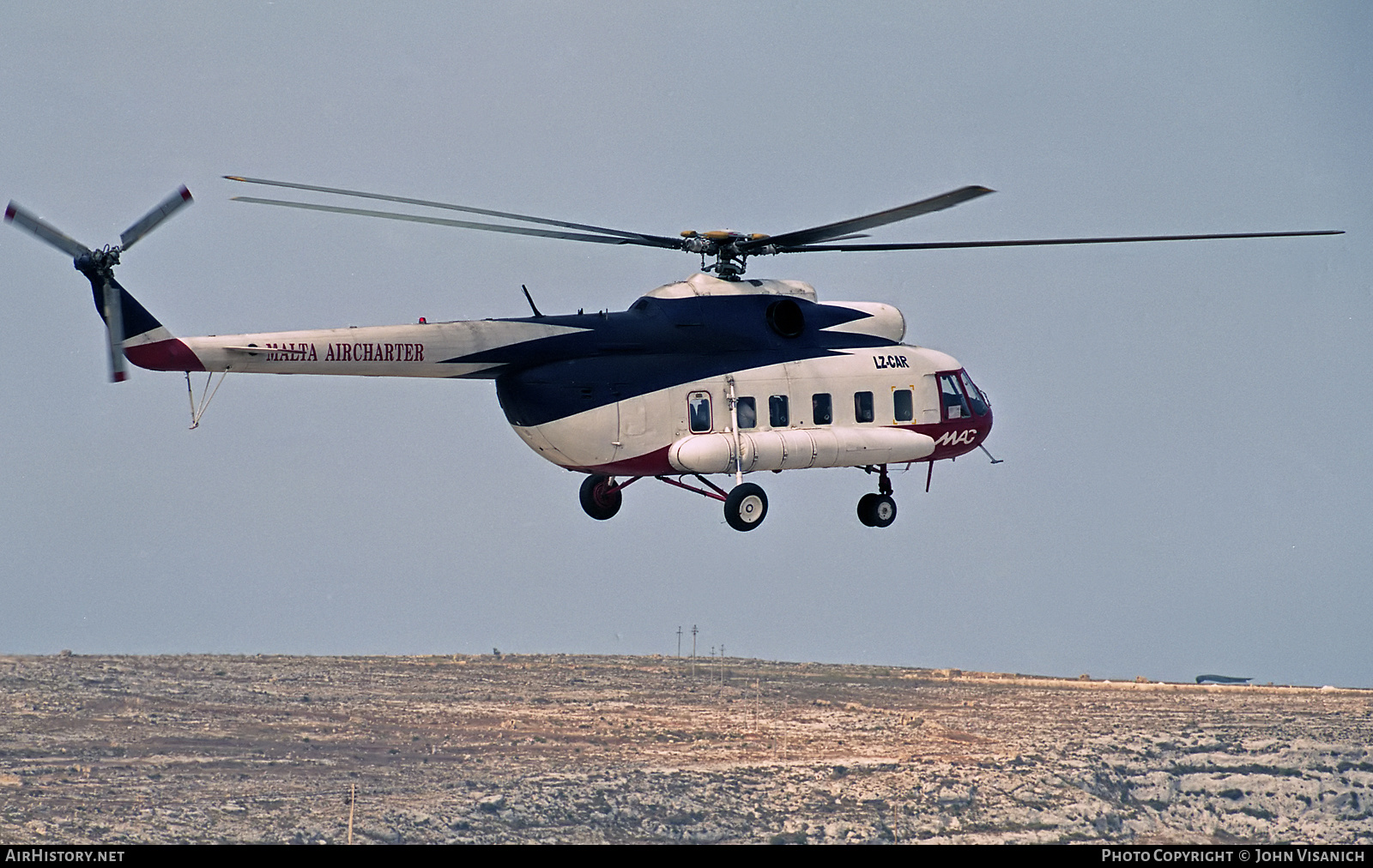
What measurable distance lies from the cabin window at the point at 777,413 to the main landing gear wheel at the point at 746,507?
4.90 feet

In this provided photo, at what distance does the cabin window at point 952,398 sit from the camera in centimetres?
3753

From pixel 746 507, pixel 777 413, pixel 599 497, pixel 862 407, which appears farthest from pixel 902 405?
pixel 599 497

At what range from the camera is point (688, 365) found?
33812mm

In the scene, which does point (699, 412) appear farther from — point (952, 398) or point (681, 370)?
point (952, 398)

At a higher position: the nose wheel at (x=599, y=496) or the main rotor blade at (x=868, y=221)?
the main rotor blade at (x=868, y=221)

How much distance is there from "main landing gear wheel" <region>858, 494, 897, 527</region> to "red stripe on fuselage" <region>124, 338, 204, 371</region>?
1591 centimetres

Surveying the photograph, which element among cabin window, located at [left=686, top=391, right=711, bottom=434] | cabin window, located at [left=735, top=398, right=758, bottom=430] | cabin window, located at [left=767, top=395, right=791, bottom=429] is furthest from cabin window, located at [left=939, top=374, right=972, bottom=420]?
cabin window, located at [left=686, top=391, right=711, bottom=434]

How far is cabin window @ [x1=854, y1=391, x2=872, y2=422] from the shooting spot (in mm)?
35656

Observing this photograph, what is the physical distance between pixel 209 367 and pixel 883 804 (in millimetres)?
77783

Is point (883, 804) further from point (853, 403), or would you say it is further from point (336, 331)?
point (336, 331)

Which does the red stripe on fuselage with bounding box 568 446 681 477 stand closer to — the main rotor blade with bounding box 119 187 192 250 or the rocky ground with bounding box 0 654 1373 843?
the main rotor blade with bounding box 119 187 192 250

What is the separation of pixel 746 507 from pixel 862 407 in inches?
159

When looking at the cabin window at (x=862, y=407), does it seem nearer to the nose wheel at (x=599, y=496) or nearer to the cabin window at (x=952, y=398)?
the cabin window at (x=952, y=398)

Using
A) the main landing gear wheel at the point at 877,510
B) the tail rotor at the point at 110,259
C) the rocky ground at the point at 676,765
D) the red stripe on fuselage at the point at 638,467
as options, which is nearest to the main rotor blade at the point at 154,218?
the tail rotor at the point at 110,259
